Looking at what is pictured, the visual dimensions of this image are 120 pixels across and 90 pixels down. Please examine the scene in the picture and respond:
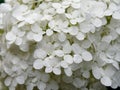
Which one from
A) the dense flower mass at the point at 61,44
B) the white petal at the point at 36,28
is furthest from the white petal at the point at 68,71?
the white petal at the point at 36,28

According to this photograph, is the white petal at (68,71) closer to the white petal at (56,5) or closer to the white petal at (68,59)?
the white petal at (68,59)

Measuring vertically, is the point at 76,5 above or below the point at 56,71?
above

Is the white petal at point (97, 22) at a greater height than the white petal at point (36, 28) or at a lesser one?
greater

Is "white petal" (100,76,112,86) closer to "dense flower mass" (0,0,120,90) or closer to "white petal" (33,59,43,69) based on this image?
"dense flower mass" (0,0,120,90)

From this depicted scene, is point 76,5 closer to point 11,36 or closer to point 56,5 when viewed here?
point 56,5

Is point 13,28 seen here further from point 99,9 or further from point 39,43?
point 99,9

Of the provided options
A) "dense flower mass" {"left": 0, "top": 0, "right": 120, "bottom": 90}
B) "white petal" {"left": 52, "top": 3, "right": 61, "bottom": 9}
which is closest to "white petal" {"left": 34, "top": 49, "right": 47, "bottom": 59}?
"dense flower mass" {"left": 0, "top": 0, "right": 120, "bottom": 90}

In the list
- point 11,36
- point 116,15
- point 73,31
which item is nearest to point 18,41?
point 11,36

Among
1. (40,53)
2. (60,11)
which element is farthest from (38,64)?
(60,11)

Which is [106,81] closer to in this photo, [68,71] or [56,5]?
[68,71]
